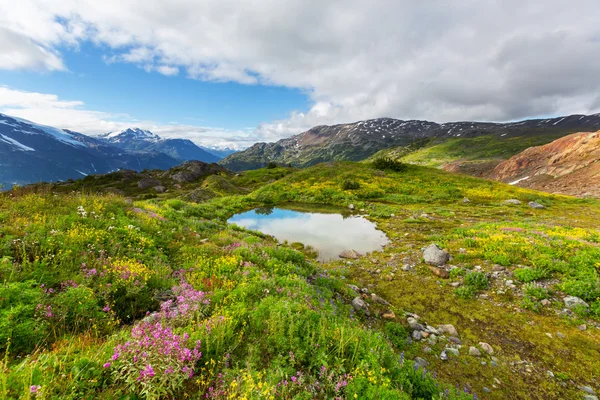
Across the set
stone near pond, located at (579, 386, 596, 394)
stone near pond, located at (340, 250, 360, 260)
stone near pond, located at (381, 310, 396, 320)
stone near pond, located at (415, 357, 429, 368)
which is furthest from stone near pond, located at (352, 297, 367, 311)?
stone near pond, located at (340, 250, 360, 260)

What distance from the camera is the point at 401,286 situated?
10.8 m

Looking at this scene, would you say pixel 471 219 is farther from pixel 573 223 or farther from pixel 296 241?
pixel 296 241

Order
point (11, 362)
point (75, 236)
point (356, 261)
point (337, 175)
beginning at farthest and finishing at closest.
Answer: point (337, 175), point (356, 261), point (75, 236), point (11, 362)

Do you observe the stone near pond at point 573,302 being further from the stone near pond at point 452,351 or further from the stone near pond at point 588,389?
the stone near pond at point 452,351

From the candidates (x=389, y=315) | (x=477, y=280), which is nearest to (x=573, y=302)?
(x=477, y=280)

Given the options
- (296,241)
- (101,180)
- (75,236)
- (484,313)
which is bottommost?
(101,180)

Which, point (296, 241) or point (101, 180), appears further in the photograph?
point (101, 180)

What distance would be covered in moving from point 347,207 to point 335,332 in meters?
27.3

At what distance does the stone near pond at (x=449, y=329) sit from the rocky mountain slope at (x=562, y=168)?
5538cm

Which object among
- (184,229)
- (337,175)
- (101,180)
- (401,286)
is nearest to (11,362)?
(184,229)

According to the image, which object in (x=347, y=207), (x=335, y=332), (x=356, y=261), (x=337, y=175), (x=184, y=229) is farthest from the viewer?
(x=337, y=175)

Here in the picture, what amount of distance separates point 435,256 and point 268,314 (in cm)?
1051

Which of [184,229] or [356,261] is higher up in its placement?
[184,229]

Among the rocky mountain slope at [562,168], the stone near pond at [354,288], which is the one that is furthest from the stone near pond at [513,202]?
the stone near pond at [354,288]
